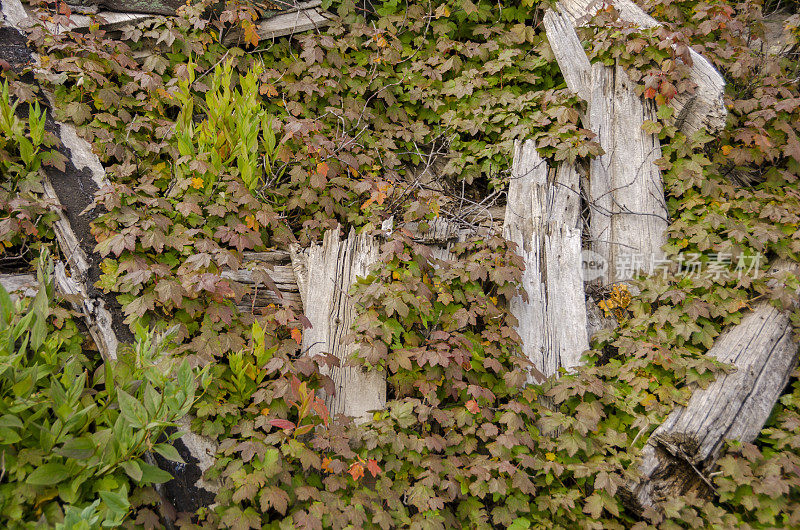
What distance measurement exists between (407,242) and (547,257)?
1.14 metres

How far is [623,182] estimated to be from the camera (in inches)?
154

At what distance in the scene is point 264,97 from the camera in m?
4.23

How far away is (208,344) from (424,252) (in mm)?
1444

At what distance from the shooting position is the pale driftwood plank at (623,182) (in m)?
3.79

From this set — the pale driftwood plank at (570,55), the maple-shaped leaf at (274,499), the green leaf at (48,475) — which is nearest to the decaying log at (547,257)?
the pale driftwood plank at (570,55)

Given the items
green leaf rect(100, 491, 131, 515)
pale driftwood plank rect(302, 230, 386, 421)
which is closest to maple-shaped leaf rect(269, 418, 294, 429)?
pale driftwood plank rect(302, 230, 386, 421)

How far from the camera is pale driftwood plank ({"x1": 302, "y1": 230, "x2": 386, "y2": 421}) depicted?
10.1ft

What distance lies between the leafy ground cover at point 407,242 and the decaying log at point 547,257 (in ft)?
0.63

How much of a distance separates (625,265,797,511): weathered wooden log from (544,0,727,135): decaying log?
157cm

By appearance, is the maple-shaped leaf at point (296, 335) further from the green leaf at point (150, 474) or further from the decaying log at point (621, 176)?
the decaying log at point (621, 176)

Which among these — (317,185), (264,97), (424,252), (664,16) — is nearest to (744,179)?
(664,16)

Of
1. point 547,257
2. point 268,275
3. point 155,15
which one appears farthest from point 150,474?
point 155,15

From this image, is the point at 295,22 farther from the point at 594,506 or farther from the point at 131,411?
the point at 594,506

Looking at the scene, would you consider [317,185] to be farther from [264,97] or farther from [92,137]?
[92,137]
